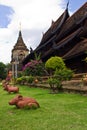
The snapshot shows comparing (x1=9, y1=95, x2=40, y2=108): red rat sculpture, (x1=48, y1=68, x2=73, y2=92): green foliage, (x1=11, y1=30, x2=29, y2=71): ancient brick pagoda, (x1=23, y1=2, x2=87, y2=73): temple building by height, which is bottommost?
(x1=9, y1=95, x2=40, y2=108): red rat sculpture

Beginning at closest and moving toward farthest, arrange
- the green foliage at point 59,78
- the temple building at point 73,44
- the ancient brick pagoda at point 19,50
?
the green foliage at point 59,78, the temple building at point 73,44, the ancient brick pagoda at point 19,50

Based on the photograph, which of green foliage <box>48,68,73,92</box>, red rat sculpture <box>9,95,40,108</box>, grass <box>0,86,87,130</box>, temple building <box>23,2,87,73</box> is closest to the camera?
grass <box>0,86,87,130</box>

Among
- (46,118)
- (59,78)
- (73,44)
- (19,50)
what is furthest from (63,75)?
(19,50)

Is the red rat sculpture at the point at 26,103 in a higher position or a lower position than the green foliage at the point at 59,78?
lower

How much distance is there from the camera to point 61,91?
17.0 m

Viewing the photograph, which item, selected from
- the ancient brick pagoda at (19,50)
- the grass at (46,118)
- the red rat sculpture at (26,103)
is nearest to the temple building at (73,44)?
the red rat sculpture at (26,103)

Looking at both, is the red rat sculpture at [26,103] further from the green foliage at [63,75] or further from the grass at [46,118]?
the green foliage at [63,75]

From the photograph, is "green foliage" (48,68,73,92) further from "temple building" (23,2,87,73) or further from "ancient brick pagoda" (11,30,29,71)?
"ancient brick pagoda" (11,30,29,71)

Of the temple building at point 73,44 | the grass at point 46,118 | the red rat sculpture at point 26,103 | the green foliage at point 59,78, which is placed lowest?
the grass at point 46,118

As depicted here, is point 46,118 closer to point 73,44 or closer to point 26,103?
point 26,103

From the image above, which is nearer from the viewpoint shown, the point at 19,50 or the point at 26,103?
the point at 26,103

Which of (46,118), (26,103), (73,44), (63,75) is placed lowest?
(46,118)

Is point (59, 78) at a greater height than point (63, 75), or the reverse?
point (63, 75)

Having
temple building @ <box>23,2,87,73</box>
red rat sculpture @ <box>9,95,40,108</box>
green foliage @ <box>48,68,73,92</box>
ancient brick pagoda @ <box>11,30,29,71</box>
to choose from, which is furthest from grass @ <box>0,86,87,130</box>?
ancient brick pagoda @ <box>11,30,29,71</box>
